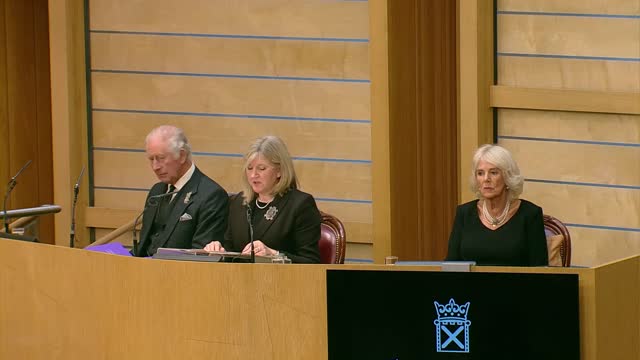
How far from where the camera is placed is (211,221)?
6.60 meters

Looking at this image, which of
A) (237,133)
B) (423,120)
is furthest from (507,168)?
(237,133)

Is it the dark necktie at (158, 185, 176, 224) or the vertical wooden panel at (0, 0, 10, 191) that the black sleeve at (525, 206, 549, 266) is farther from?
the vertical wooden panel at (0, 0, 10, 191)

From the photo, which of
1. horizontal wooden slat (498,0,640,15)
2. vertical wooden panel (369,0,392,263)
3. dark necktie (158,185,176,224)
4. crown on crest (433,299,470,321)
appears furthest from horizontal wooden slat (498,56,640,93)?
crown on crest (433,299,470,321)

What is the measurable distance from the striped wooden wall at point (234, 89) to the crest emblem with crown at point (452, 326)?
8.64ft

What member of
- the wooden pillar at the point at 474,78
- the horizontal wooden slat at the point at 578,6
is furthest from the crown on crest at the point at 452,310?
the horizontal wooden slat at the point at 578,6

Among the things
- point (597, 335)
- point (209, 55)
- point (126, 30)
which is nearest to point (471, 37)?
point (209, 55)

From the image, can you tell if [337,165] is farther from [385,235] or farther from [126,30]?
[126,30]

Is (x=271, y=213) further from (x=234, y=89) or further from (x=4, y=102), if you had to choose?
(x=4, y=102)

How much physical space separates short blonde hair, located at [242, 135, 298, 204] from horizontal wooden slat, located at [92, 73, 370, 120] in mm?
1241

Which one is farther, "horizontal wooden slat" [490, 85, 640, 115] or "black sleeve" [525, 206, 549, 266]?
"horizontal wooden slat" [490, 85, 640, 115]

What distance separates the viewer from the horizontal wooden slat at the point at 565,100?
22.5ft

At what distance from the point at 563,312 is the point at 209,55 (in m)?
3.64

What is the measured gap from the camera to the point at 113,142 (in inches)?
324

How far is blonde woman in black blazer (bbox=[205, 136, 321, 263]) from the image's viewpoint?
21.0 ft
